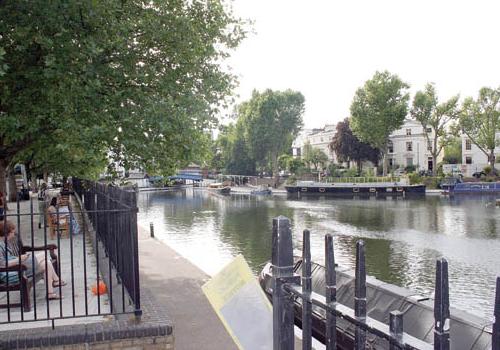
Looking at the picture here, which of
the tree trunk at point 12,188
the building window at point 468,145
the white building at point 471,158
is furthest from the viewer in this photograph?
the building window at point 468,145

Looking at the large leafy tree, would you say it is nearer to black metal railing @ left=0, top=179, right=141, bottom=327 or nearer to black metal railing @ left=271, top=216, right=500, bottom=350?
black metal railing @ left=0, top=179, right=141, bottom=327

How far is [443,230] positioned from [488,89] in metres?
46.9

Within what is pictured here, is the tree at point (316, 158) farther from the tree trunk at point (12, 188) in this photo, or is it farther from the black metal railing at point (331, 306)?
the black metal railing at point (331, 306)

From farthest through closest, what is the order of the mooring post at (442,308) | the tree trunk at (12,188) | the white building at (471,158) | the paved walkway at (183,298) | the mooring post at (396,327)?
the white building at (471,158), the tree trunk at (12,188), the paved walkway at (183,298), the mooring post at (396,327), the mooring post at (442,308)

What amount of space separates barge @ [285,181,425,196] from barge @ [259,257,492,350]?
59.0 m

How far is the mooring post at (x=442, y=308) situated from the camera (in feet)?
5.61

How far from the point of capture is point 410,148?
293 ft

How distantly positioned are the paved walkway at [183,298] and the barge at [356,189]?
53249 millimetres

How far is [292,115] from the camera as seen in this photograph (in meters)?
89.3

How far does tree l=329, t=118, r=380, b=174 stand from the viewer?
85250 millimetres

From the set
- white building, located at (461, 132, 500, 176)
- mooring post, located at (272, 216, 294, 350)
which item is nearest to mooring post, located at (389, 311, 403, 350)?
mooring post, located at (272, 216, 294, 350)

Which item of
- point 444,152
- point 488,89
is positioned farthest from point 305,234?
point 444,152

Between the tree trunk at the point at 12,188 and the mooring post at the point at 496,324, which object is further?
the tree trunk at the point at 12,188

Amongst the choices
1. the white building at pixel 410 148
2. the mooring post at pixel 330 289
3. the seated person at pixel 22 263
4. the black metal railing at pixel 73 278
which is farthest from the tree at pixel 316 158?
the mooring post at pixel 330 289
